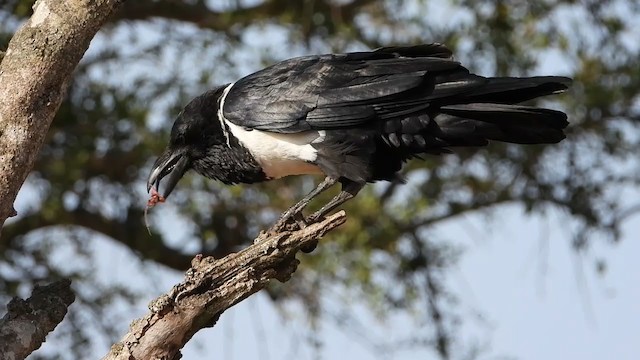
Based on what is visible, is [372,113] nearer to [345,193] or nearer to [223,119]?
[345,193]

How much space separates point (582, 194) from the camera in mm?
7949

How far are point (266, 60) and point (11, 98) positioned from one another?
12.8 ft

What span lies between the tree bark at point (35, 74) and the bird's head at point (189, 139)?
104 centimetres

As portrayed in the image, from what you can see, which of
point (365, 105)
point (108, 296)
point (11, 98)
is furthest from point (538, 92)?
point (108, 296)

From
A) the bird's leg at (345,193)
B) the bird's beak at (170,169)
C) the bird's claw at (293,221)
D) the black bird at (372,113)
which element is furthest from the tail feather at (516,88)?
the bird's beak at (170,169)

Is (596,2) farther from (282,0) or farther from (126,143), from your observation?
(126,143)

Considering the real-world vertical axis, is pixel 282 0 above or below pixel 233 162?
below

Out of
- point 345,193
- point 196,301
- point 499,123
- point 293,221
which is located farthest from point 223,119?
point 196,301

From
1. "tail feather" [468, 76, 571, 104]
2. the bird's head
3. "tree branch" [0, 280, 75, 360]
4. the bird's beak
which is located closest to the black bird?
"tail feather" [468, 76, 571, 104]

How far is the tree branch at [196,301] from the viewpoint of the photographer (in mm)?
3828

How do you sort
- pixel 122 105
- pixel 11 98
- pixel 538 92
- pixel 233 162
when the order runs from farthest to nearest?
pixel 122 105 < pixel 233 162 < pixel 538 92 < pixel 11 98

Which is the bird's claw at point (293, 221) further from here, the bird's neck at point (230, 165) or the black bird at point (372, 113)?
the bird's neck at point (230, 165)

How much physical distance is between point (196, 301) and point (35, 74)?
0.87 m

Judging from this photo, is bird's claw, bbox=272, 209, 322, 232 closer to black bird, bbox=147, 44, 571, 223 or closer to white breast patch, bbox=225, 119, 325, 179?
black bird, bbox=147, 44, 571, 223
